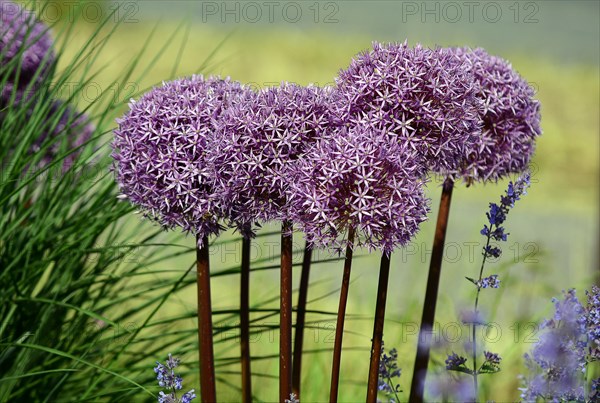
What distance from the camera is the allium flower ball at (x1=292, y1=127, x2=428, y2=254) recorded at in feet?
6.64

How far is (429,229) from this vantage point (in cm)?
658

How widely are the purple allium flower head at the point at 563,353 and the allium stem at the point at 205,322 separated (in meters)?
0.95

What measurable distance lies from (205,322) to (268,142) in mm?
676

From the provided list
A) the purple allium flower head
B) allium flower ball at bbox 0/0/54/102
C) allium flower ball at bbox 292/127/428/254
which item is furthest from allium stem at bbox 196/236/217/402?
allium flower ball at bbox 0/0/54/102

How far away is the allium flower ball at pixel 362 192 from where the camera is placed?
79.7 inches

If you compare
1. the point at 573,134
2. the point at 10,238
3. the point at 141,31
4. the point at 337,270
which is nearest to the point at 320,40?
the point at 141,31

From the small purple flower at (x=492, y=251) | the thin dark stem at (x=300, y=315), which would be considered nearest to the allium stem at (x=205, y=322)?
the thin dark stem at (x=300, y=315)

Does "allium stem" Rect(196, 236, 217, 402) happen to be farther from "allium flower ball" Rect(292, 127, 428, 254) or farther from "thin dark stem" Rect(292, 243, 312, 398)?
"allium flower ball" Rect(292, 127, 428, 254)

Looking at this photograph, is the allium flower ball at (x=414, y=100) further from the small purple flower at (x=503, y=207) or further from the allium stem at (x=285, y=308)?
the allium stem at (x=285, y=308)

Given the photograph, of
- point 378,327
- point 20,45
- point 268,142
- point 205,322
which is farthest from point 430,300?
point 20,45

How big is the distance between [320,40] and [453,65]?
1133 cm

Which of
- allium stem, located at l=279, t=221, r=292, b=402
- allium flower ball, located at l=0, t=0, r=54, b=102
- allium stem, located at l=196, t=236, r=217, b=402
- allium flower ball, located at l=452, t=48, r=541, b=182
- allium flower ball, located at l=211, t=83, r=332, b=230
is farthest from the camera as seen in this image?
allium flower ball, located at l=0, t=0, r=54, b=102

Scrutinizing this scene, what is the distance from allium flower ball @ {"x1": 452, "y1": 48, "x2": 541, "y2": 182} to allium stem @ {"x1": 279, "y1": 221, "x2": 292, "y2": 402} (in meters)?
0.77

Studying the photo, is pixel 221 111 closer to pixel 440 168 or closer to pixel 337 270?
pixel 440 168
